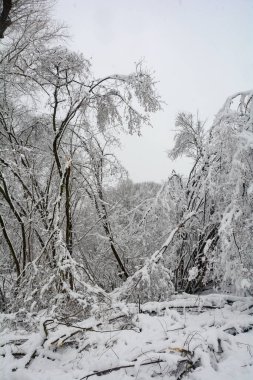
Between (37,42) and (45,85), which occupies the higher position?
(37,42)

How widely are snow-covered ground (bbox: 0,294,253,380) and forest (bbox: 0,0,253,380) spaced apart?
0.01 meters

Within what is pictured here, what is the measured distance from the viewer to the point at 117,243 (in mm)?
8266

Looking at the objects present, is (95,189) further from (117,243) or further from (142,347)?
(142,347)

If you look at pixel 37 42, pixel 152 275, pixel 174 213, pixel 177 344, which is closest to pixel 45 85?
pixel 37 42

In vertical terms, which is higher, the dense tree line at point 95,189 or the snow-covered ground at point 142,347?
the dense tree line at point 95,189

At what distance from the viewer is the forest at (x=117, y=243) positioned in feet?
9.86

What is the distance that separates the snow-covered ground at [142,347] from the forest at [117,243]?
0.5 inches

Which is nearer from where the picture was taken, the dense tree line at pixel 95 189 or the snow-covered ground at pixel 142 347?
the snow-covered ground at pixel 142 347

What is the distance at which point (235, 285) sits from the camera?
412 cm

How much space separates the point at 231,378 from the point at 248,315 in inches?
50.6

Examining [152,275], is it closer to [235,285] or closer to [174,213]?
[235,285]

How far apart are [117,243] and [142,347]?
5254 mm

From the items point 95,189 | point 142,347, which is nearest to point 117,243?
point 95,189

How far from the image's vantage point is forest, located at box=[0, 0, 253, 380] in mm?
3006
